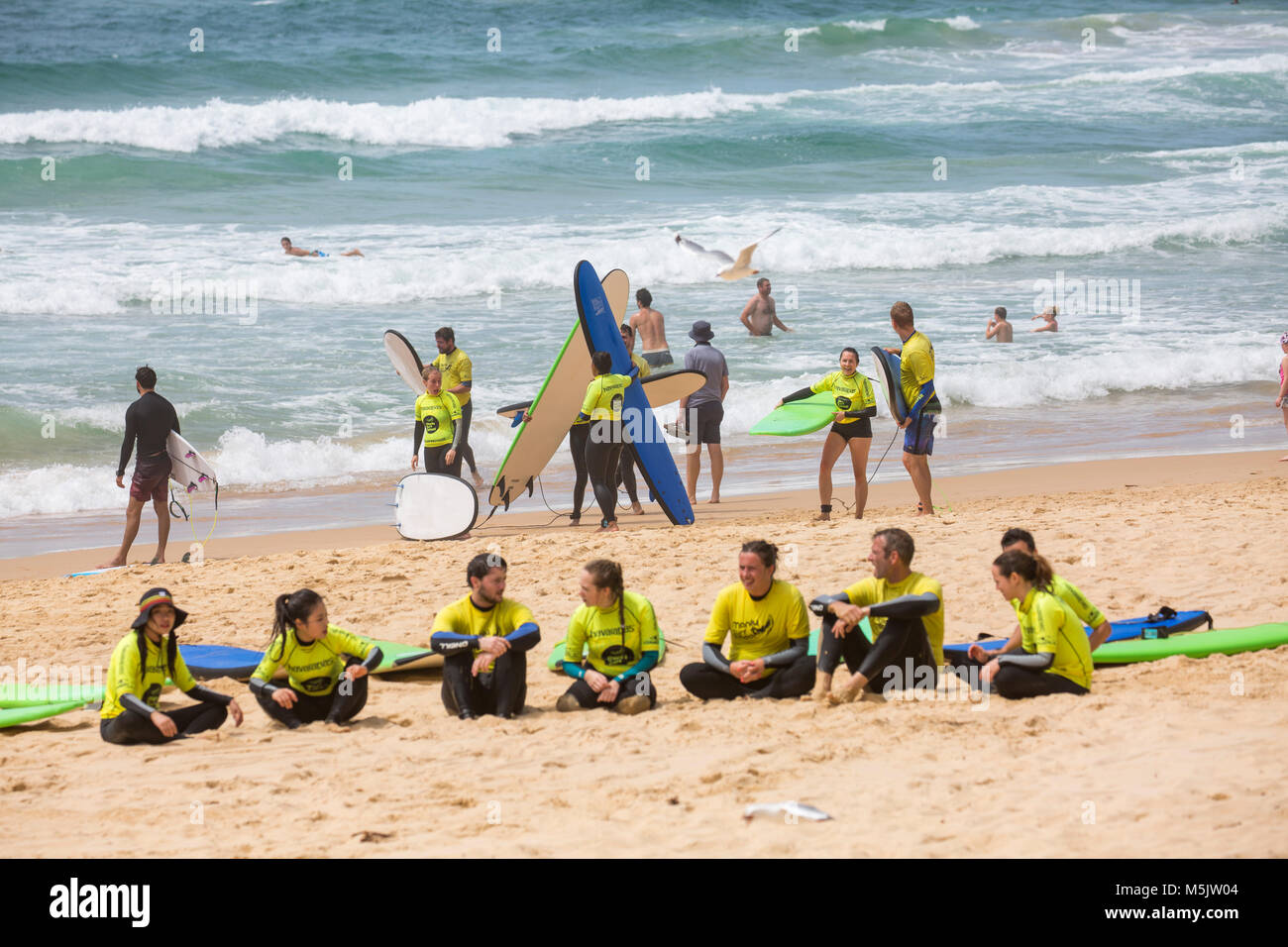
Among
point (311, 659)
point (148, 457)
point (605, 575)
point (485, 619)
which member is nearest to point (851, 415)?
point (605, 575)

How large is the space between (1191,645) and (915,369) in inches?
120

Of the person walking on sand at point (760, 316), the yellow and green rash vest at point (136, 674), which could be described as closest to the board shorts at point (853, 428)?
the yellow and green rash vest at point (136, 674)

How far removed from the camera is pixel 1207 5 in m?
42.1

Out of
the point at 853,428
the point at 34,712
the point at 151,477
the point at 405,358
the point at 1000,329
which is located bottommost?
the point at 34,712

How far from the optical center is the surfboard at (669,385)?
9.78 metres

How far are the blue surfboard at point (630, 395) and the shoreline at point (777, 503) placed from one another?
23 cm

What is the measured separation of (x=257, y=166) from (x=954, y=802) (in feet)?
77.6

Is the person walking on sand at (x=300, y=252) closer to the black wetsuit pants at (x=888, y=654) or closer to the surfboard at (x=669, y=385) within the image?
the surfboard at (x=669, y=385)

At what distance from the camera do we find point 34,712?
5.83 meters

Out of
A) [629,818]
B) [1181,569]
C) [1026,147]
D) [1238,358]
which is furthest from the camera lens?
[1026,147]

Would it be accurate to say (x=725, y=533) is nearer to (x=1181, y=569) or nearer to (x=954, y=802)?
(x=1181, y=569)

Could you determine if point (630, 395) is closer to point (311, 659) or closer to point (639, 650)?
point (639, 650)

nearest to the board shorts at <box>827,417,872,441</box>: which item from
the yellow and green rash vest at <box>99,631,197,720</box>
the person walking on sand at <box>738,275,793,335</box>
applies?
the yellow and green rash vest at <box>99,631,197,720</box>
